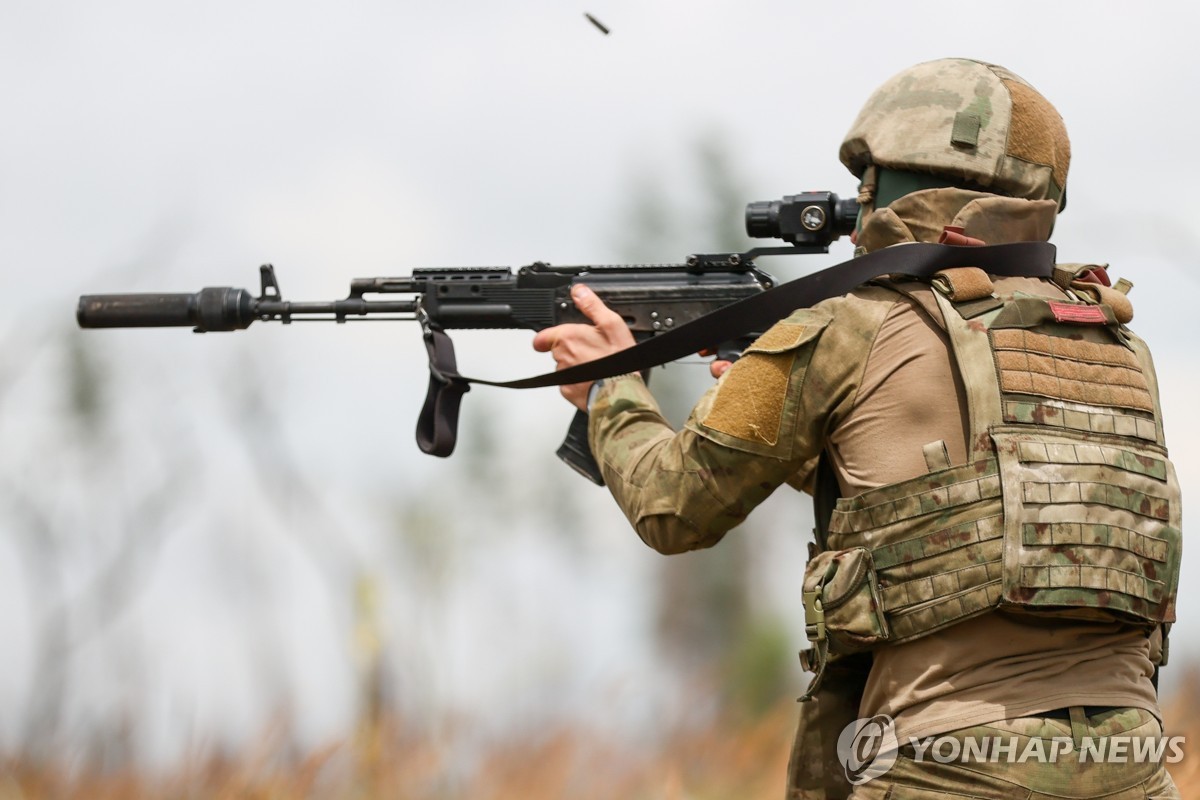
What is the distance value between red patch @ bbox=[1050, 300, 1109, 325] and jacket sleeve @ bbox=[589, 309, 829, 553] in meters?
0.53

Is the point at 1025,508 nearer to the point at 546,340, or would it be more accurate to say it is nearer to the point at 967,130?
the point at 967,130

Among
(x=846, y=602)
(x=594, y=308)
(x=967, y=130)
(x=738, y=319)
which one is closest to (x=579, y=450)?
(x=594, y=308)

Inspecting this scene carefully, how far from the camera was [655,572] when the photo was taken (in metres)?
10.8

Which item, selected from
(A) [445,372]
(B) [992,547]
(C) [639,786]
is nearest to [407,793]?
(C) [639,786]

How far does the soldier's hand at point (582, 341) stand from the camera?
3826mm

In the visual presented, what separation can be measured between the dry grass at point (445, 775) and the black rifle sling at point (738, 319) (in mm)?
1732

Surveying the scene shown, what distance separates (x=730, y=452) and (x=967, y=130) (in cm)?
95

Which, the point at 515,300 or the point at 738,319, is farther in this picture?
the point at 515,300

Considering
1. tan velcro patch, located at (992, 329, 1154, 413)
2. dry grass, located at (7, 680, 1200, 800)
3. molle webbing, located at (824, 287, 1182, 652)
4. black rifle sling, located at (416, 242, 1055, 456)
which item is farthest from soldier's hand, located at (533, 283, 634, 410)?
dry grass, located at (7, 680, 1200, 800)

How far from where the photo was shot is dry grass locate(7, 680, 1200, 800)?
5.23 meters

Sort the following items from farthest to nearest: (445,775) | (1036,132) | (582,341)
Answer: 1. (445,775)
2. (582,341)
3. (1036,132)

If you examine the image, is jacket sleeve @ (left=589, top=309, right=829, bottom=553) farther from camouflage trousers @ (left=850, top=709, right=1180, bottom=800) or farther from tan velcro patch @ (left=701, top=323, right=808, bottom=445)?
camouflage trousers @ (left=850, top=709, right=1180, bottom=800)

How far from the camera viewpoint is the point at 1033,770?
2812 mm

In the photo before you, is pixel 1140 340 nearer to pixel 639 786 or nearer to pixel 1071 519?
pixel 1071 519
